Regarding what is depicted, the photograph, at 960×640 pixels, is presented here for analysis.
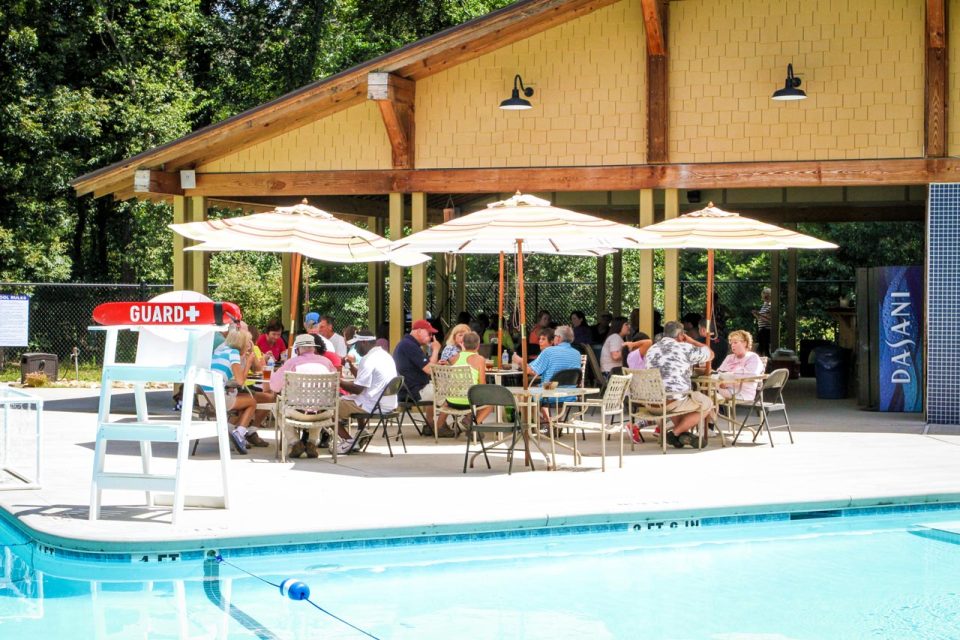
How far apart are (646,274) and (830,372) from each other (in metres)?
4.11

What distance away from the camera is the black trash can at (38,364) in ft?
61.7

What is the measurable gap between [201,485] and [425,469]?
1.84m

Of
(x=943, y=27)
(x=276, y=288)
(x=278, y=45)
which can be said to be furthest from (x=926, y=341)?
(x=278, y=45)

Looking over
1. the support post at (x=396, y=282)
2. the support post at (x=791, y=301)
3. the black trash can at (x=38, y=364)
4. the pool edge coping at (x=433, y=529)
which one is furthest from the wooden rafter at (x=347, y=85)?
the support post at (x=791, y=301)

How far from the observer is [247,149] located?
14.6m

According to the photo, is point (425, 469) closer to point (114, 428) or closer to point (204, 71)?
point (114, 428)

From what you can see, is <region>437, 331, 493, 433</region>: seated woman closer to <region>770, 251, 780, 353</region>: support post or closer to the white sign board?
the white sign board

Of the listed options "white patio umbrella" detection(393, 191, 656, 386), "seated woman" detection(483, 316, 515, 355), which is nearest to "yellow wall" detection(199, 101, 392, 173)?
"seated woman" detection(483, 316, 515, 355)

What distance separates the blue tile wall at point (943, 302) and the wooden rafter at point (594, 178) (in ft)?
0.98

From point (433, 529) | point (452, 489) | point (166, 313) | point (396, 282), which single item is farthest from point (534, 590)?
point (396, 282)

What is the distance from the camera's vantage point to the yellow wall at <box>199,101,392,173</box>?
14250mm

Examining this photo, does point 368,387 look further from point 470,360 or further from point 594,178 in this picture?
point 594,178

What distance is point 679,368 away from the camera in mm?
10945

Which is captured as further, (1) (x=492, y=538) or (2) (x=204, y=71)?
(2) (x=204, y=71)
